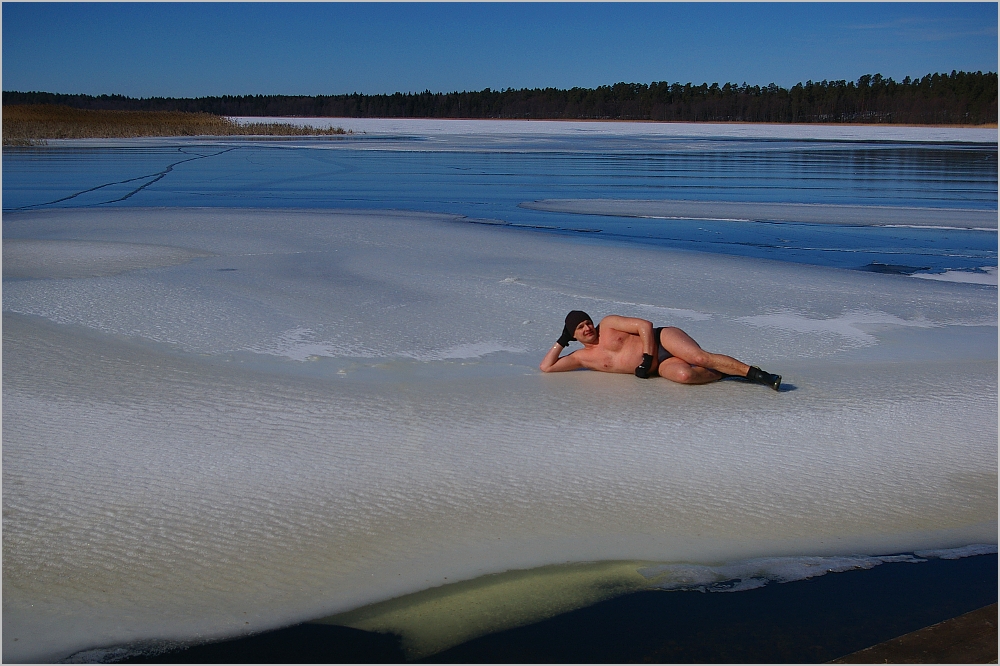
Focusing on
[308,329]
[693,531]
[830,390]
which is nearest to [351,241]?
[308,329]

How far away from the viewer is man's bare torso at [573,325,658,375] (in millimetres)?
5309

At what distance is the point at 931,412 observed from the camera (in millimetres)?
4672

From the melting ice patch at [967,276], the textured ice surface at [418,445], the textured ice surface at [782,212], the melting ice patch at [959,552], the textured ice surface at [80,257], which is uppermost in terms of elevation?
the textured ice surface at [782,212]

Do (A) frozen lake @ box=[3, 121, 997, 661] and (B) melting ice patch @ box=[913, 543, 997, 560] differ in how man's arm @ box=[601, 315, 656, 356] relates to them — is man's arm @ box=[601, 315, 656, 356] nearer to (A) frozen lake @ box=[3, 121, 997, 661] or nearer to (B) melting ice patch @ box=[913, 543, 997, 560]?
(A) frozen lake @ box=[3, 121, 997, 661]

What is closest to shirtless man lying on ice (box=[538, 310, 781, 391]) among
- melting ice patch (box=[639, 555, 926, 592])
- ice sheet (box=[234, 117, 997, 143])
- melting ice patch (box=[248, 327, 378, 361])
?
melting ice patch (box=[248, 327, 378, 361])

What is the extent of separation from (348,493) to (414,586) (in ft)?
2.43

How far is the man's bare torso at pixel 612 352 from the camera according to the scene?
209 inches

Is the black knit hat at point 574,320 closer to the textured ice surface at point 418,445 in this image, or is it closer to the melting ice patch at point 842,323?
the textured ice surface at point 418,445

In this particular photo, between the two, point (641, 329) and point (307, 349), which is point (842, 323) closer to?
point (641, 329)

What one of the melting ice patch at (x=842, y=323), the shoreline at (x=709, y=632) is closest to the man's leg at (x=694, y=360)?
the melting ice patch at (x=842, y=323)

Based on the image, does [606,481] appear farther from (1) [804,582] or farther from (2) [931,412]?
(2) [931,412]

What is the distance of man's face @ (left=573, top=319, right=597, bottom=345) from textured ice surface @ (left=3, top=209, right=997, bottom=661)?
0.23m

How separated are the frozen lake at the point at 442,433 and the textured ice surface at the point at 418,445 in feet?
0.05

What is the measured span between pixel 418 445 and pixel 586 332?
1.48 m
